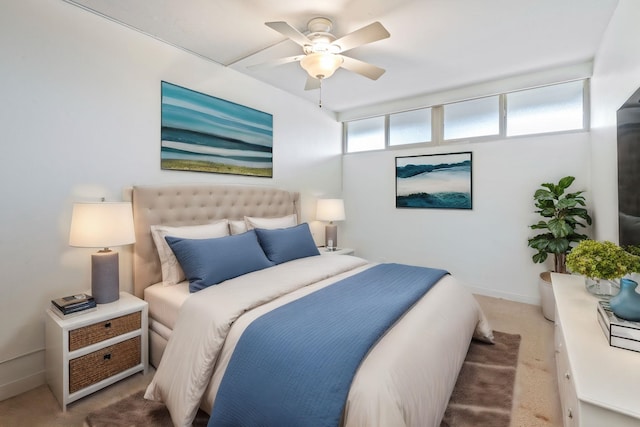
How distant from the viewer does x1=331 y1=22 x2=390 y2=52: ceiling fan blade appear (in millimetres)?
1905

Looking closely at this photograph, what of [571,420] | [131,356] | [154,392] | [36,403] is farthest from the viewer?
[131,356]

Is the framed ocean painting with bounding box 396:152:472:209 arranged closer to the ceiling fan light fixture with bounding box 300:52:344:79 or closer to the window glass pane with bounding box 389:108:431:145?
the window glass pane with bounding box 389:108:431:145

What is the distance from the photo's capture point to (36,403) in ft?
6.13

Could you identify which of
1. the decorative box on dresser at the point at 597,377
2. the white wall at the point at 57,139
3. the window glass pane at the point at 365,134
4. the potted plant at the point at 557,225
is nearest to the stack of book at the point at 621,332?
the decorative box on dresser at the point at 597,377

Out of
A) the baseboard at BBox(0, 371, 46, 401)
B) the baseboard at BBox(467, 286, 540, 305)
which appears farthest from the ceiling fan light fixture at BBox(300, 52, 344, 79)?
the baseboard at BBox(467, 286, 540, 305)

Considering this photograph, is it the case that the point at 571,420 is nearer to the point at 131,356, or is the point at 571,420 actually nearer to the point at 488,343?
the point at 488,343

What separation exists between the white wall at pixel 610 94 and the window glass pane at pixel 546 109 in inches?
9.3

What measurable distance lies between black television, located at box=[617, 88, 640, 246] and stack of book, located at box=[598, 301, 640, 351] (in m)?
0.44

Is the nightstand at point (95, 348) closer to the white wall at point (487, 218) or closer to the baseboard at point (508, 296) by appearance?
the white wall at point (487, 218)

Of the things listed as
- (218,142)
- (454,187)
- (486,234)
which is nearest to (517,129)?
(454,187)

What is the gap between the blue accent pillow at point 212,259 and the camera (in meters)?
2.20

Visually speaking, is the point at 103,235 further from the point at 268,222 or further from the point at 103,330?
the point at 268,222

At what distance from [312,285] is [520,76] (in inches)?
131

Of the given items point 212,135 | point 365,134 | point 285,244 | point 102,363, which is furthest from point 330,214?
point 102,363
